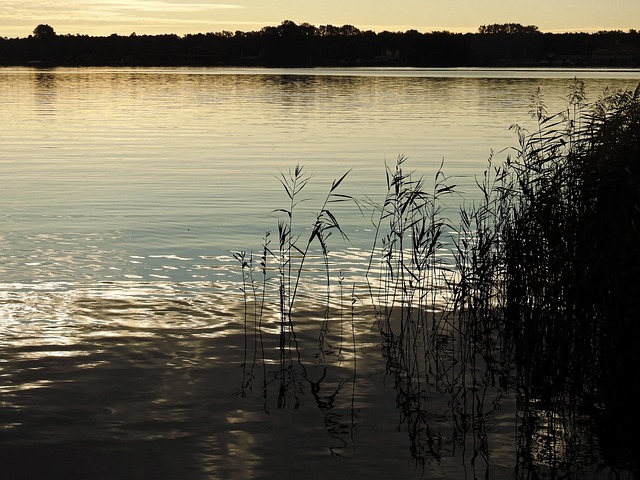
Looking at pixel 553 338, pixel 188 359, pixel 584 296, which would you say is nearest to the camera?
pixel 584 296

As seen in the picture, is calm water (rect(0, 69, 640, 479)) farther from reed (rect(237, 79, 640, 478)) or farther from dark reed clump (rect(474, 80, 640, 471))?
dark reed clump (rect(474, 80, 640, 471))

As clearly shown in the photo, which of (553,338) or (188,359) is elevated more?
(553,338)

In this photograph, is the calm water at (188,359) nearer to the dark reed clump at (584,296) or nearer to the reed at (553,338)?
the reed at (553,338)

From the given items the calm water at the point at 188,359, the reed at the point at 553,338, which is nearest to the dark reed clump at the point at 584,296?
the reed at the point at 553,338

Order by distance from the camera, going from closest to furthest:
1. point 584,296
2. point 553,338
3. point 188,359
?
point 584,296 < point 553,338 < point 188,359

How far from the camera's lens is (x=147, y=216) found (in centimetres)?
1986

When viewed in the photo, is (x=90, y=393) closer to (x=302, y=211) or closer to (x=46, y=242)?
(x=46, y=242)

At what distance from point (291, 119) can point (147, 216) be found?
29655 millimetres

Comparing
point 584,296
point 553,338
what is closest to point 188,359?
point 553,338

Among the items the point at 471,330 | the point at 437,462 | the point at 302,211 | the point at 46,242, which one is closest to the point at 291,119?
the point at 302,211

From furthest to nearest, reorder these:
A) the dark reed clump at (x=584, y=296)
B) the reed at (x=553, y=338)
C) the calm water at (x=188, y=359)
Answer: the dark reed clump at (x=584, y=296)
the reed at (x=553, y=338)
the calm water at (x=188, y=359)

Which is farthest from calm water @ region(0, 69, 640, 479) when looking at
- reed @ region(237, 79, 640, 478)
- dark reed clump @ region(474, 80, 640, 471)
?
dark reed clump @ region(474, 80, 640, 471)

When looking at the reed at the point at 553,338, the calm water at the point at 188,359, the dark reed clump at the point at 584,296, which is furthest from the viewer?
the dark reed clump at the point at 584,296

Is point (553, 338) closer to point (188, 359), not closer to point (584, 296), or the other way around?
point (584, 296)
